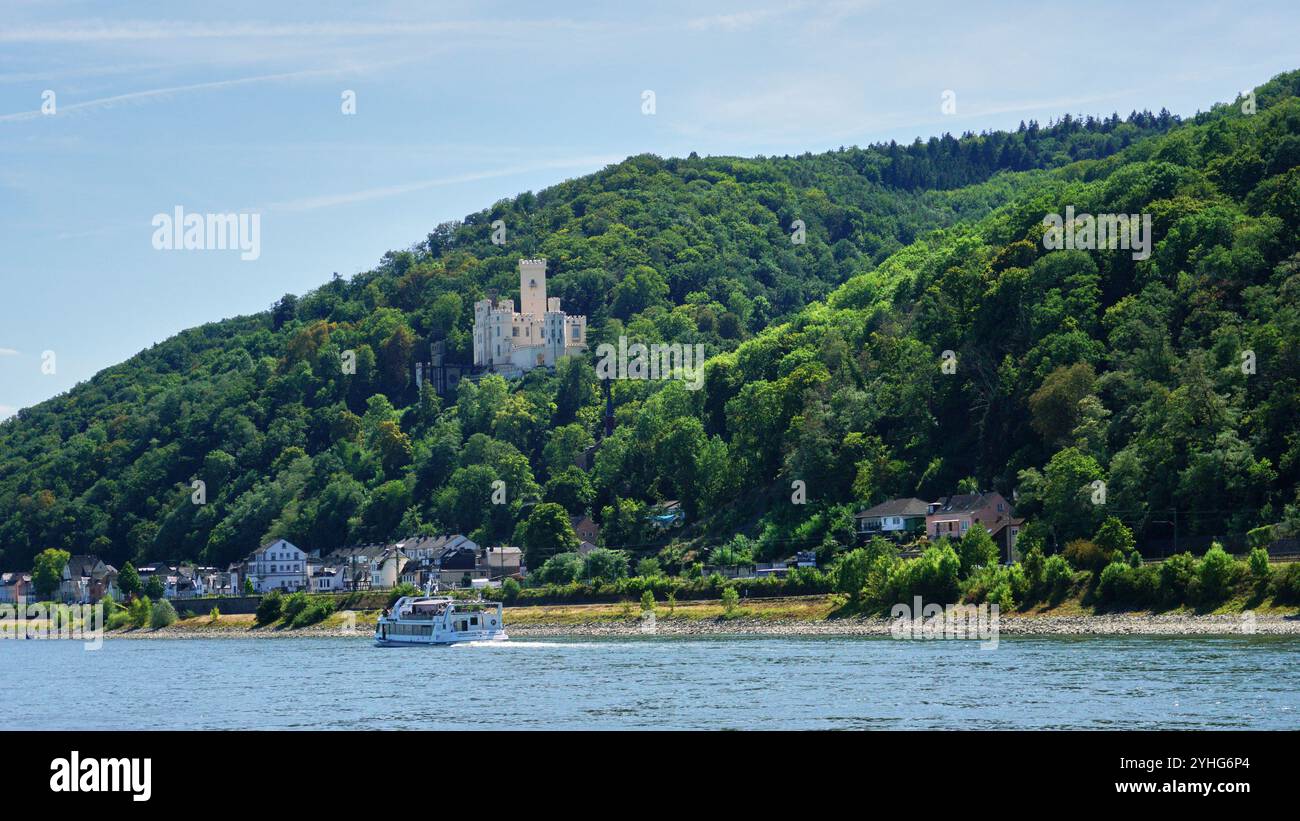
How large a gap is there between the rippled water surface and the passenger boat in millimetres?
10325

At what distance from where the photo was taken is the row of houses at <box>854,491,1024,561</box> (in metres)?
88.6

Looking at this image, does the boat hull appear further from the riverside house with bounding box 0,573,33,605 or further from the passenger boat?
the riverside house with bounding box 0,573,33,605

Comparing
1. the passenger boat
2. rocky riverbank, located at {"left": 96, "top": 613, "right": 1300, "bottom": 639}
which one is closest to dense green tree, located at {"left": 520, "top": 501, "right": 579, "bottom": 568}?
rocky riverbank, located at {"left": 96, "top": 613, "right": 1300, "bottom": 639}

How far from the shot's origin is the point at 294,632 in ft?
379

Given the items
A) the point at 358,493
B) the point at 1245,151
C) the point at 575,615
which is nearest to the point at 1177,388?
the point at 1245,151

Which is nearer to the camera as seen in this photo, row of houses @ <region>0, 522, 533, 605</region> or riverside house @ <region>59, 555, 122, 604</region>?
row of houses @ <region>0, 522, 533, 605</region>

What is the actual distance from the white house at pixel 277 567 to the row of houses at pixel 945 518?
65.3 metres

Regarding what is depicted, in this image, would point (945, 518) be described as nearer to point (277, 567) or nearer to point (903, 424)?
point (903, 424)

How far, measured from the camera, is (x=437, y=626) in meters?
87.9

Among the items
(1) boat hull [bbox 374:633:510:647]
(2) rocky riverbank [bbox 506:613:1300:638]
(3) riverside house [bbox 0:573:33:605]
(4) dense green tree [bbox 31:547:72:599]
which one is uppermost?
(2) rocky riverbank [bbox 506:613:1300:638]

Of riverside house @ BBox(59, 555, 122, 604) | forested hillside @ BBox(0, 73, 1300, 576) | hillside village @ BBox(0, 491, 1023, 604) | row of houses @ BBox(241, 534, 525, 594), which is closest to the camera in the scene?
forested hillside @ BBox(0, 73, 1300, 576)

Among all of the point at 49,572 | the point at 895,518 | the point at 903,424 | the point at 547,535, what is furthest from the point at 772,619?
the point at 49,572
